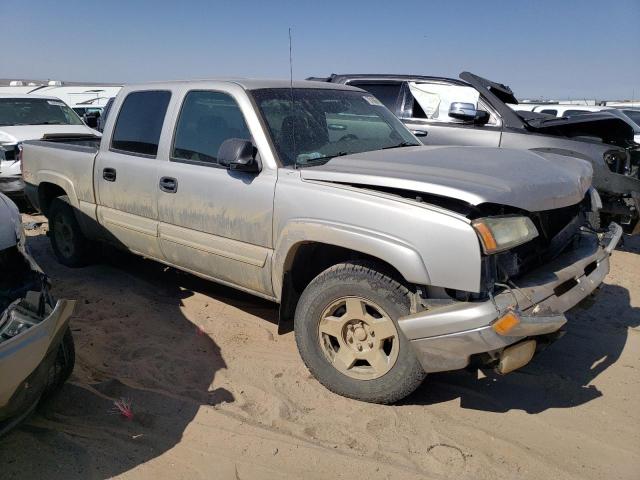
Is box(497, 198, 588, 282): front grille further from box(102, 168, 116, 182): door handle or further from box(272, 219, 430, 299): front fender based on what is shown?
box(102, 168, 116, 182): door handle

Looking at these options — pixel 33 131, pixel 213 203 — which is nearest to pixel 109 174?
pixel 213 203

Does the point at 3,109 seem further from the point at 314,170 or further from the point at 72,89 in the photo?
the point at 72,89

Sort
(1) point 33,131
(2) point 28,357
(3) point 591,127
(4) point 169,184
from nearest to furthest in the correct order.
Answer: (2) point 28,357 → (4) point 169,184 → (3) point 591,127 → (1) point 33,131

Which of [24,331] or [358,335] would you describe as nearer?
[24,331]

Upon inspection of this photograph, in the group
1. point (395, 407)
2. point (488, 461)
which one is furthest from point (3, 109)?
point (488, 461)

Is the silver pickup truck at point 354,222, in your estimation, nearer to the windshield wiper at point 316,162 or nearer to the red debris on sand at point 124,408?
the windshield wiper at point 316,162

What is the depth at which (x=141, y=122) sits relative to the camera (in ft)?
15.3

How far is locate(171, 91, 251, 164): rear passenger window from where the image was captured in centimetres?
394

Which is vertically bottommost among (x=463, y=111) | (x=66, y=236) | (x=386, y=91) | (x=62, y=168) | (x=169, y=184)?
(x=66, y=236)

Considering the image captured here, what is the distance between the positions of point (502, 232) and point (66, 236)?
4.67 metres

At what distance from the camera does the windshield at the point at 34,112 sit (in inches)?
377

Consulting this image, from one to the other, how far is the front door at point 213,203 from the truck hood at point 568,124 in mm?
4096

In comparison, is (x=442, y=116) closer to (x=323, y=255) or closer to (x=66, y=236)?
(x=323, y=255)

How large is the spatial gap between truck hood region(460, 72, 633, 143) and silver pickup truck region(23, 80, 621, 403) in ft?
9.35
